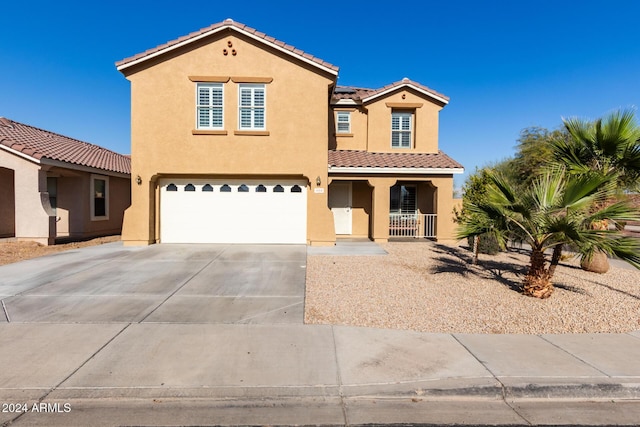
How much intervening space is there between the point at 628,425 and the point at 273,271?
7.19m

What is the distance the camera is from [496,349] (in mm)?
4574

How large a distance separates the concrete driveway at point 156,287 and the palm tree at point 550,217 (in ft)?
15.1

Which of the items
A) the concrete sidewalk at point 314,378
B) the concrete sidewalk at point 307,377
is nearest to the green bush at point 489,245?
the concrete sidewalk at point 307,377

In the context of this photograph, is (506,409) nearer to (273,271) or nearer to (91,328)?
(91,328)

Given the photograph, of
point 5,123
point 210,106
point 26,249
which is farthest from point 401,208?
point 5,123

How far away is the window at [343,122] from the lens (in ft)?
51.2

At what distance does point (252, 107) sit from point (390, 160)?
20.2 ft

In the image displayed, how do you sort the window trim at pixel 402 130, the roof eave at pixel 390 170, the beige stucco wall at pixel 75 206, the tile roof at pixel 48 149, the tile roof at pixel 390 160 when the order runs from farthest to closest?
the window trim at pixel 402 130 < the beige stucco wall at pixel 75 206 < the tile roof at pixel 390 160 < the roof eave at pixel 390 170 < the tile roof at pixel 48 149

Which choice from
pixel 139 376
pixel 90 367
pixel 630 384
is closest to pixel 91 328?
pixel 90 367

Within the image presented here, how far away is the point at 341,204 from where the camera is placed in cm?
1566

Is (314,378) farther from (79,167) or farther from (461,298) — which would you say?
(79,167)

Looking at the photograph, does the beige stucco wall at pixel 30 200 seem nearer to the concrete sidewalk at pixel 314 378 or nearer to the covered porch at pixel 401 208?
the concrete sidewalk at pixel 314 378

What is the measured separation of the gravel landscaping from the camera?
220 inches

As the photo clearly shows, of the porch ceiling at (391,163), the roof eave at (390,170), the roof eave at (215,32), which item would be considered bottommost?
the roof eave at (390,170)
